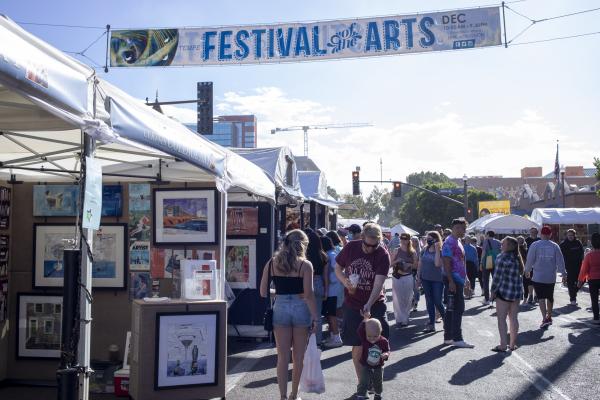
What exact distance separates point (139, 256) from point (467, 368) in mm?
4446

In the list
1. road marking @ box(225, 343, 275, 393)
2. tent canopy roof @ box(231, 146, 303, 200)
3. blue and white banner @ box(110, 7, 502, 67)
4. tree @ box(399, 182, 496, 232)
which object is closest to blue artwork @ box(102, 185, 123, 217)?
road marking @ box(225, 343, 275, 393)

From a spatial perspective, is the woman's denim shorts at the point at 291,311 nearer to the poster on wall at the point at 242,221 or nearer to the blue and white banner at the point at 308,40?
the poster on wall at the point at 242,221

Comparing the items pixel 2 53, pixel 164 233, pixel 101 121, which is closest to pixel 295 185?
pixel 164 233

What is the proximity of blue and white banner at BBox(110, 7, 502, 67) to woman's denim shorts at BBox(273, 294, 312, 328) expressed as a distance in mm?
9065

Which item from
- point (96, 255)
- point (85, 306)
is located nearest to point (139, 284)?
point (96, 255)

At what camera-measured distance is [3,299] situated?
6.75 meters

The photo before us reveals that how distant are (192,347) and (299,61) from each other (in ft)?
30.1

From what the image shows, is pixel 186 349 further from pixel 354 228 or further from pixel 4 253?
pixel 354 228

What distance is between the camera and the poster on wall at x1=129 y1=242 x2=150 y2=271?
7.18 m

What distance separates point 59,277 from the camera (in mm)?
6965

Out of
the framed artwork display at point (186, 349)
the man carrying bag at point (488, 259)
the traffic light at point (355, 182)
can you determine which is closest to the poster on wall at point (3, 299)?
the framed artwork display at point (186, 349)

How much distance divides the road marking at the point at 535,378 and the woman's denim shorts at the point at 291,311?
2911mm

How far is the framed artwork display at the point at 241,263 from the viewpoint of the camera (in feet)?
32.4

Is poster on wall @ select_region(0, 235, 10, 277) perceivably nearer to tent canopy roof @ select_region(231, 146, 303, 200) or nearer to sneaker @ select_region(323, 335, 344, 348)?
tent canopy roof @ select_region(231, 146, 303, 200)
